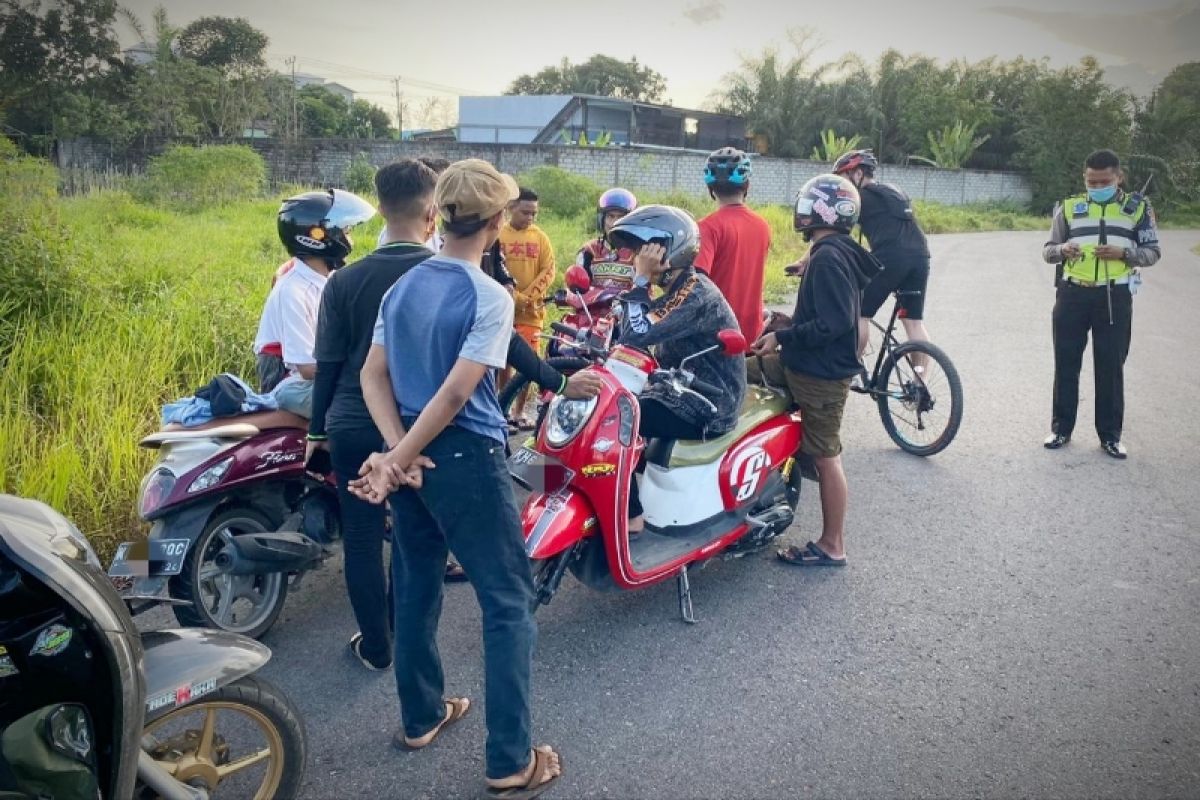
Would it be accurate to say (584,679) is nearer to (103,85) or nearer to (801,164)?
(103,85)

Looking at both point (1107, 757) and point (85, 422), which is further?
point (85, 422)

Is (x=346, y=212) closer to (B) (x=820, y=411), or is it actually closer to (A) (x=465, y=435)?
(A) (x=465, y=435)

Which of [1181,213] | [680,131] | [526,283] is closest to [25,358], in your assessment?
[526,283]

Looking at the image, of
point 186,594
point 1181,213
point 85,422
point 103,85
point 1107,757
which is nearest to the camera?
point 1107,757

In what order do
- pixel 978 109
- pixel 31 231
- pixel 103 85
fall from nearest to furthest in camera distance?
pixel 31 231, pixel 103 85, pixel 978 109

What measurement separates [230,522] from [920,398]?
14.5ft

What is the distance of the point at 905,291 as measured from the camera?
6402 millimetres

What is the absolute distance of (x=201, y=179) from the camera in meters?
16.6

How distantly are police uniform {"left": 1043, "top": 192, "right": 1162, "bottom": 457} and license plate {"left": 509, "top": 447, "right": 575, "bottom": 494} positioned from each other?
422 centimetres

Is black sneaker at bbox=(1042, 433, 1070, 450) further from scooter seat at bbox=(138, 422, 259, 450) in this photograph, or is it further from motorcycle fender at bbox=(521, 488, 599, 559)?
scooter seat at bbox=(138, 422, 259, 450)

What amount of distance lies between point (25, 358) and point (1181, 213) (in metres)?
45.5

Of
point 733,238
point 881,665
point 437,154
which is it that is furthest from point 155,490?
point 437,154

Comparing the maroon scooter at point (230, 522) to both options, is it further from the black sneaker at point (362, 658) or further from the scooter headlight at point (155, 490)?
the black sneaker at point (362, 658)

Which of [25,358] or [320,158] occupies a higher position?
[320,158]
